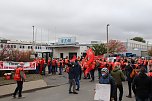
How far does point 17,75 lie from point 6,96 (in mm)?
1771

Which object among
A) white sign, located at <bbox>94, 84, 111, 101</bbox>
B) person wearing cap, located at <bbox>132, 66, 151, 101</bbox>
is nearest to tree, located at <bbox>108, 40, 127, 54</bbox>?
person wearing cap, located at <bbox>132, 66, 151, 101</bbox>

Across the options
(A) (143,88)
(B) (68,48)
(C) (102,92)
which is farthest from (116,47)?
(C) (102,92)

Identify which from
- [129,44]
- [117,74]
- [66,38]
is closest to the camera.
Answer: [117,74]

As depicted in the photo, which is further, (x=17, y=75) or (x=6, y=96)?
(x=6, y=96)

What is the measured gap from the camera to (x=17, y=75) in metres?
13.3

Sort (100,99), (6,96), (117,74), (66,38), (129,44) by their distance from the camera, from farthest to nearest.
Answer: (129,44)
(66,38)
(6,96)
(117,74)
(100,99)

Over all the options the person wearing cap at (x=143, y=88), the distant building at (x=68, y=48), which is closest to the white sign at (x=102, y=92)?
the person wearing cap at (x=143, y=88)

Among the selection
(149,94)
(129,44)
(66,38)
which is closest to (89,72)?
(149,94)

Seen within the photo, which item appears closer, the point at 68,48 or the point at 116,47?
the point at 68,48

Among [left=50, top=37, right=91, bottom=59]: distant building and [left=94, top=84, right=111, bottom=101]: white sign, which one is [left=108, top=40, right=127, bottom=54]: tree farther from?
[left=94, top=84, right=111, bottom=101]: white sign

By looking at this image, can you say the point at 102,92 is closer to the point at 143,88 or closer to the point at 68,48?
the point at 143,88

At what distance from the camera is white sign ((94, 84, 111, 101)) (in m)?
7.45

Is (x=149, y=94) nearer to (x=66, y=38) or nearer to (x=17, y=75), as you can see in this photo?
(x=17, y=75)

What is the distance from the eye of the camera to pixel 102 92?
24.7ft
